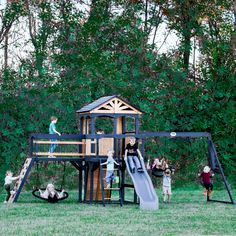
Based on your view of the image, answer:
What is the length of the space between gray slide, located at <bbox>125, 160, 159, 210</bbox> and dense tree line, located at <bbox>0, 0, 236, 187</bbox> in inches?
478

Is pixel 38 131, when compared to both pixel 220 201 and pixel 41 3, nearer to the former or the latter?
pixel 41 3

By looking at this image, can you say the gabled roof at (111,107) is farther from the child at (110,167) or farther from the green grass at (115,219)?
the green grass at (115,219)

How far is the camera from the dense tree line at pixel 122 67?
36312mm

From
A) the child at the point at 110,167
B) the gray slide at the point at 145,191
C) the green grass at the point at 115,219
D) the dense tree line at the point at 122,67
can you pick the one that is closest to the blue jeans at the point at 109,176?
the child at the point at 110,167

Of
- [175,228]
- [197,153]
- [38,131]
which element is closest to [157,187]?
[197,153]

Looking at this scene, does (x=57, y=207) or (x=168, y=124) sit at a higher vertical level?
(x=168, y=124)

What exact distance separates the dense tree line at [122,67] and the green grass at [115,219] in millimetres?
11494

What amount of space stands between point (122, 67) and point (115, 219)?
18.9 metres

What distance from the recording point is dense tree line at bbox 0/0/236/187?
119ft

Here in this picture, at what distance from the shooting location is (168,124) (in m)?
37.1

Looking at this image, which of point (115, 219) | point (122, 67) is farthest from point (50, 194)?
point (122, 67)

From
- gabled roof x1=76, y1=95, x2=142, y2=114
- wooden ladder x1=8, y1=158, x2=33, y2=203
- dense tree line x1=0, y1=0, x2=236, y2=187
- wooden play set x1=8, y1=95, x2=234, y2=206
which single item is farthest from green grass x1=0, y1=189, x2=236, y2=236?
dense tree line x1=0, y1=0, x2=236, y2=187

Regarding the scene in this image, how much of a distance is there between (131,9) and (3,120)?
7.66m

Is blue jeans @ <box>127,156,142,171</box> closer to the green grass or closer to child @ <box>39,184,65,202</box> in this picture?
the green grass
